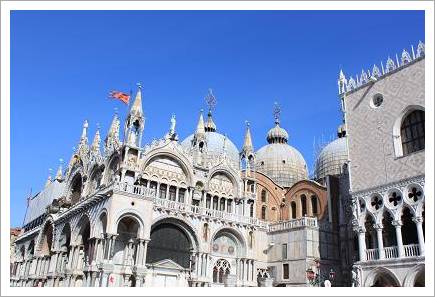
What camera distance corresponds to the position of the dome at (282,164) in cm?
4847

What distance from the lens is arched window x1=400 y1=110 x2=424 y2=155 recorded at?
24938 millimetres

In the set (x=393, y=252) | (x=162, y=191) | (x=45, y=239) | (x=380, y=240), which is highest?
(x=162, y=191)

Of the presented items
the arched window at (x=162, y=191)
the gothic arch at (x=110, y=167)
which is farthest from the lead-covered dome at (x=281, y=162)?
the gothic arch at (x=110, y=167)

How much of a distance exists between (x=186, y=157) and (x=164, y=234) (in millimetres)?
6336

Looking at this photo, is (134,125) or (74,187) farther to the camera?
(74,187)

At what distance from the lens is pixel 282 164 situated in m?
49.2

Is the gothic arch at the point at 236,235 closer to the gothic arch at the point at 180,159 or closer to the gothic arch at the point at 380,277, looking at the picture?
the gothic arch at the point at 180,159

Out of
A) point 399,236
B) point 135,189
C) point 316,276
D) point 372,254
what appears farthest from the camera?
point 316,276

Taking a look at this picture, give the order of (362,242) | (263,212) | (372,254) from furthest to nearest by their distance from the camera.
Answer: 1. (263,212)
2. (362,242)
3. (372,254)

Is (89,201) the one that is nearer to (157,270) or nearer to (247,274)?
(157,270)

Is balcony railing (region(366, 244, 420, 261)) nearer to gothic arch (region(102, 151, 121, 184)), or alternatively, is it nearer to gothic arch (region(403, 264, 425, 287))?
gothic arch (region(403, 264, 425, 287))

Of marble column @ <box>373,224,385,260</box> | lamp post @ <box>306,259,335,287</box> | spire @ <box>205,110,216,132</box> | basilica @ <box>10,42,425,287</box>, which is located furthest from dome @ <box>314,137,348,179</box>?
marble column @ <box>373,224,385,260</box>

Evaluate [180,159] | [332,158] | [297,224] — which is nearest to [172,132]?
[180,159]

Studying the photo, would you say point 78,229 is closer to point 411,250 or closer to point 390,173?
point 390,173
